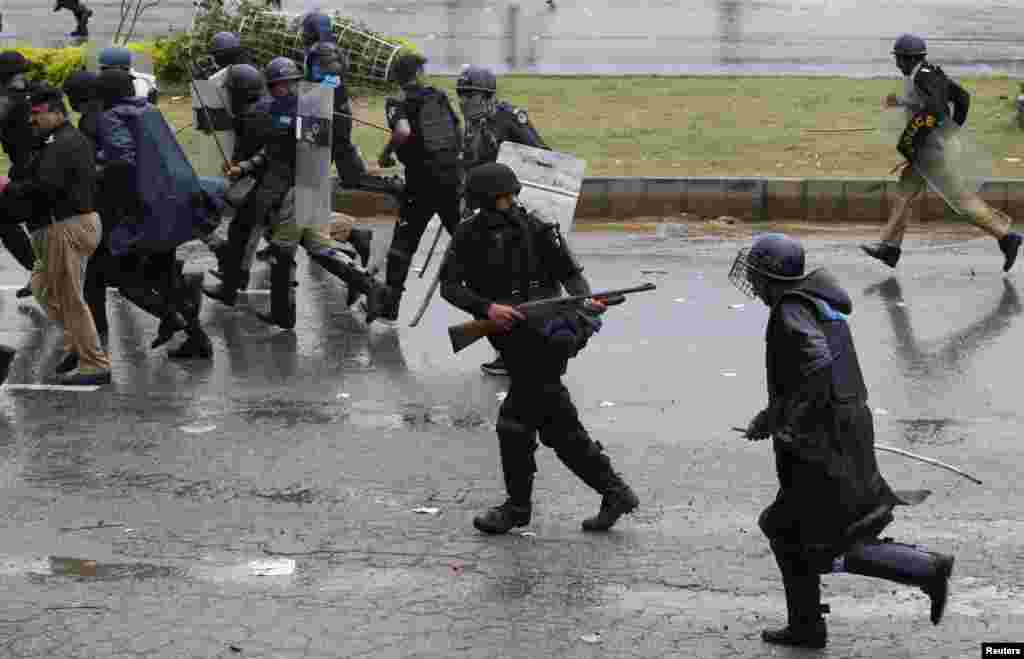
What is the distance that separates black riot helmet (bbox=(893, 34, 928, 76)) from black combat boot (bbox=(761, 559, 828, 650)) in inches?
275

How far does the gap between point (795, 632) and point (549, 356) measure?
1706mm

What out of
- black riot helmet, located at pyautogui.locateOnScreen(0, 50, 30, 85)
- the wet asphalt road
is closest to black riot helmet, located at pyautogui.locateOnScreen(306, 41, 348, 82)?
the wet asphalt road

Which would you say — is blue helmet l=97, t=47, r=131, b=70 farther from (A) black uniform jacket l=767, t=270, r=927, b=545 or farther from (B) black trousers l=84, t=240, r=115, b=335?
(A) black uniform jacket l=767, t=270, r=927, b=545

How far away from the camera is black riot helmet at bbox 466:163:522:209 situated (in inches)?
295

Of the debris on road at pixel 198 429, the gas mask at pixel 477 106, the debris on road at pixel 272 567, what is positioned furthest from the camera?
the gas mask at pixel 477 106

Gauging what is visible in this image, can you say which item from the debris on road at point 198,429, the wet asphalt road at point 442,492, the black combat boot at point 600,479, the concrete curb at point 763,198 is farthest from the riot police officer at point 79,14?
the black combat boot at point 600,479

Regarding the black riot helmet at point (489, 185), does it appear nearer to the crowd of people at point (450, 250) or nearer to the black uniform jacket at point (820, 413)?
the crowd of people at point (450, 250)

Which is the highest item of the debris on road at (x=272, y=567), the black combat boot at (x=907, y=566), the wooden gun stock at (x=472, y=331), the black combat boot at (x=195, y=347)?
the wooden gun stock at (x=472, y=331)

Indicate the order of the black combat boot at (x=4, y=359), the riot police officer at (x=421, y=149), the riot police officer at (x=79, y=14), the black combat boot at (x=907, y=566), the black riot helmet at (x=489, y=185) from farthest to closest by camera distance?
the riot police officer at (x=79, y=14) < the riot police officer at (x=421, y=149) < the black combat boot at (x=4, y=359) < the black riot helmet at (x=489, y=185) < the black combat boot at (x=907, y=566)

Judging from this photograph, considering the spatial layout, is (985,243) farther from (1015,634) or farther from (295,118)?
(1015,634)

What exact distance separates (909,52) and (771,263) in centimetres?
675

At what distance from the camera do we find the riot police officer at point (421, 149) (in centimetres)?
1138

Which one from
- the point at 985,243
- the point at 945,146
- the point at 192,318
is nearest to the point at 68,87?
the point at 192,318

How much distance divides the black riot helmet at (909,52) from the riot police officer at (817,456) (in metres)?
6.66
